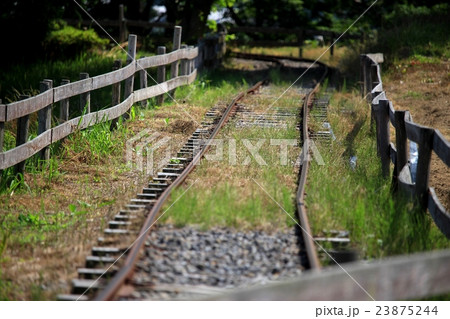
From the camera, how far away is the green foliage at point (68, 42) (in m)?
20.0

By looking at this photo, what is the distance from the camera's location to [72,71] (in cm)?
1748

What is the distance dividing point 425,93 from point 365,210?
10220 mm

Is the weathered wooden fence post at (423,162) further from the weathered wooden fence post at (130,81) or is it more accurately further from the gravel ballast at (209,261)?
the weathered wooden fence post at (130,81)

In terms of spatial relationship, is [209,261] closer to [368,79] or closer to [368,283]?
[368,283]

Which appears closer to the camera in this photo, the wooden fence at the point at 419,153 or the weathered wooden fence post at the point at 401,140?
the wooden fence at the point at 419,153

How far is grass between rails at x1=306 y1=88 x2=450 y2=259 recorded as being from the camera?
6109mm

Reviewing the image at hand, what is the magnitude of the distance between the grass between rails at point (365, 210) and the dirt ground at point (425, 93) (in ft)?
5.34

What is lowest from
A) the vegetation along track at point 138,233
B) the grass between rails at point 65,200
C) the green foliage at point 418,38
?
the grass between rails at point 65,200

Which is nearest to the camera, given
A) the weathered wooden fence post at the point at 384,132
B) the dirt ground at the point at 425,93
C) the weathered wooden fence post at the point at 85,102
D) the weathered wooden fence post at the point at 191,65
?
the weathered wooden fence post at the point at 384,132

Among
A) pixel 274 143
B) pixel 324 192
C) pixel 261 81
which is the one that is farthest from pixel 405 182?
pixel 261 81

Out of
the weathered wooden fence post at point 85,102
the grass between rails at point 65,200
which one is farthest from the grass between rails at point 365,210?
the weathered wooden fence post at point 85,102

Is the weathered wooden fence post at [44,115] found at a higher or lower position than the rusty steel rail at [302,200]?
higher

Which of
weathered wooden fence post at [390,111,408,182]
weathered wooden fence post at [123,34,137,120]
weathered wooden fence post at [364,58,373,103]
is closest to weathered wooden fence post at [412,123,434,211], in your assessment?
weathered wooden fence post at [390,111,408,182]

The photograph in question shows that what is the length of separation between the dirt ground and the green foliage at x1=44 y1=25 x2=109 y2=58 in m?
8.89
